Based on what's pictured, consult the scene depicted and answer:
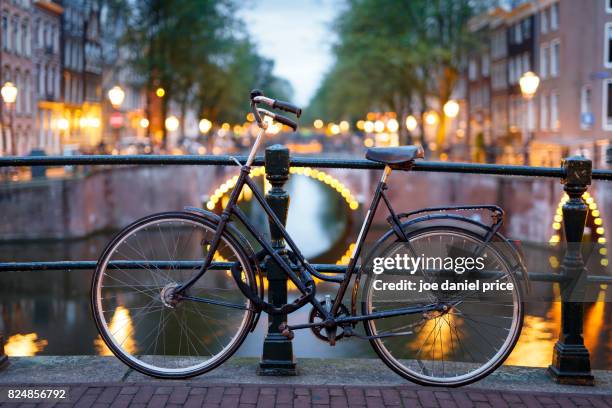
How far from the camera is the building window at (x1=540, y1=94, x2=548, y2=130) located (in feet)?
139

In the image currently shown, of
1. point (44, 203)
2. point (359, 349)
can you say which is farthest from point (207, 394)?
point (44, 203)

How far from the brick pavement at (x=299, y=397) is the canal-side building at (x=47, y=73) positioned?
45.2 meters

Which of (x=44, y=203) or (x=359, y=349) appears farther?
(x=44, y=203)

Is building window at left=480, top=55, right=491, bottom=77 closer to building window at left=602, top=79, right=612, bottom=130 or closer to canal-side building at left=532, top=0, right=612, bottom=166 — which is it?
canal-side building at left=532, top=0, right=612, bottom=166

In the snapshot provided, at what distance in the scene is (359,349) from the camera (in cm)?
1318

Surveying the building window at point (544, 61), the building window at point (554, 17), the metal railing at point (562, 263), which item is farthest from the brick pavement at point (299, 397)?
the building window at point (544, 61)

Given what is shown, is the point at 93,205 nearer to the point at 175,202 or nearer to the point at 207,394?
the point at 175,202

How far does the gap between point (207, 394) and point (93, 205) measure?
28469 mm

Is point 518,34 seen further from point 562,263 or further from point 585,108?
point 562,263

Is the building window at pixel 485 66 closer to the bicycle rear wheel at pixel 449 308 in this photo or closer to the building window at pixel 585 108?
the building window at pixel 585 108

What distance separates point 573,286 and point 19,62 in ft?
145

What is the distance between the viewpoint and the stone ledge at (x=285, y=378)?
410 cm

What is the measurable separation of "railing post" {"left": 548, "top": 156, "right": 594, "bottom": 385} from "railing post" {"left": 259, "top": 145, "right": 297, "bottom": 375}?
4.13ft

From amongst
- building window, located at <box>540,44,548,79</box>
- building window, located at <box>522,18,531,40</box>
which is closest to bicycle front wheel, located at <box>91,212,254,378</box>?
building window, located at <box>540,44,548,79</box>
